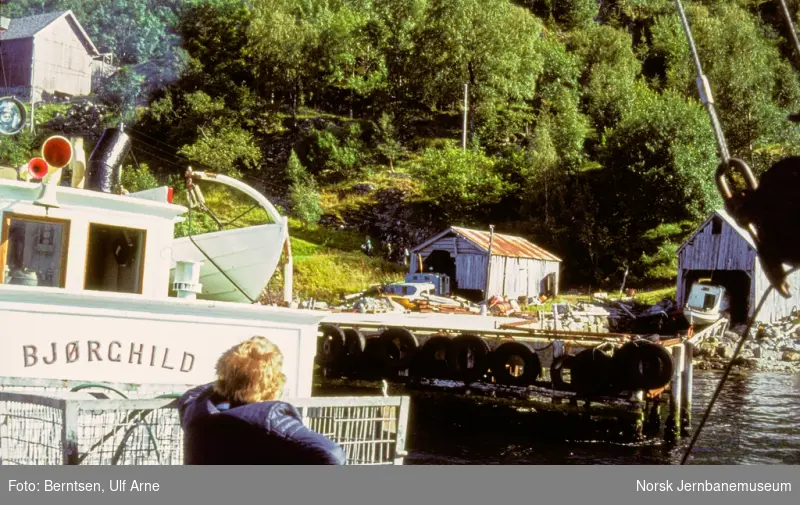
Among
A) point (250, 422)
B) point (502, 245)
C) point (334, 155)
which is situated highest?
point (334, 155)

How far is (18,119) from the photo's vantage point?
7199 mm

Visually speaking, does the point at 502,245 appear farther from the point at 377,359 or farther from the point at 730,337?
the point at 377,359

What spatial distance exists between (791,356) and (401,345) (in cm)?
1649

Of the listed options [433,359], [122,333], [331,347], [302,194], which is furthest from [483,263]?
[122,333]

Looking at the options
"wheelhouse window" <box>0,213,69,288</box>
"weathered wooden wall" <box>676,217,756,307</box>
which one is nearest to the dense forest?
"weathered wooden wall" <box>676,217,756,307</box>

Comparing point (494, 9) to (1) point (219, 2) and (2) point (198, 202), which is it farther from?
(2) point (198, 202)

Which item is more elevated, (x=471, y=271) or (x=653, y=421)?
(x=471, y=271)

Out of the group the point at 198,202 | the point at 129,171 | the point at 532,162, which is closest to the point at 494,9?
the point at 532,162

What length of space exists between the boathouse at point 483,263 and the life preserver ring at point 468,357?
57.0 feet

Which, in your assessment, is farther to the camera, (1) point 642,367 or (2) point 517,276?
(2) point 517,276

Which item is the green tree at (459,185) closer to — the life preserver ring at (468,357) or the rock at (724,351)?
the rock at (724,351)

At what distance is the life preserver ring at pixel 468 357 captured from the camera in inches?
573

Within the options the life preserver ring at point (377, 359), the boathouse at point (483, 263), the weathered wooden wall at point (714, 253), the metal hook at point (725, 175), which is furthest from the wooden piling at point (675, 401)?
the weathered wooden wall at point (714, 253)

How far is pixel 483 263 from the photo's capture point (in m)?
33.2
